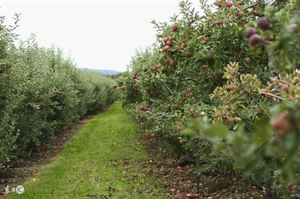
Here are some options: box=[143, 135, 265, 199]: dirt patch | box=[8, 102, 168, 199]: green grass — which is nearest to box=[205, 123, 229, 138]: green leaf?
box=[143, 135, 265, 199]: dirt patch

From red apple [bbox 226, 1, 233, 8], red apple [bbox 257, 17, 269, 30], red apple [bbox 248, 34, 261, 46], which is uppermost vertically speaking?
red apple [bbox 226, 1, 233, 8]

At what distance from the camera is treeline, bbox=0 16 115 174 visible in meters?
→ 8.95

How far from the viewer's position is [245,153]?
140cm

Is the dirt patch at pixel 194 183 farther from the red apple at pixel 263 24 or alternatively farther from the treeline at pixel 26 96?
the red apple at pixel 263 24

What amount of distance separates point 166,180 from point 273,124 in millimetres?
8277

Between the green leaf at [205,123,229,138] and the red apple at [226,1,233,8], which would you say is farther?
the red apple at [226,1,233,8]

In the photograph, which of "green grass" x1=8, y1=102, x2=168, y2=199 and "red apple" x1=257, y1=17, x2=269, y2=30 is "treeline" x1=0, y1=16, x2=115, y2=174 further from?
"red apple" x1=257, y1=17, x2=269, y2=30

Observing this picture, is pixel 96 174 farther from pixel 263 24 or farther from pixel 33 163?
pixel 263 24

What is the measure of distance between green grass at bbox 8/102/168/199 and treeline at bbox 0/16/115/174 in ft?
2.83

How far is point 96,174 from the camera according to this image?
1022 cm

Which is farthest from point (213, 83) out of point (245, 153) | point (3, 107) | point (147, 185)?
point (245, 153)

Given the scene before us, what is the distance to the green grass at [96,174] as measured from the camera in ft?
27.4

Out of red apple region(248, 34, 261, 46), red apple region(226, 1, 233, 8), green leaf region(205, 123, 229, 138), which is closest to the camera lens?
green leaf region(205, 123, 229, 138)

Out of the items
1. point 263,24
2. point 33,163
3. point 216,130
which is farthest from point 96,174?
point 216,130
